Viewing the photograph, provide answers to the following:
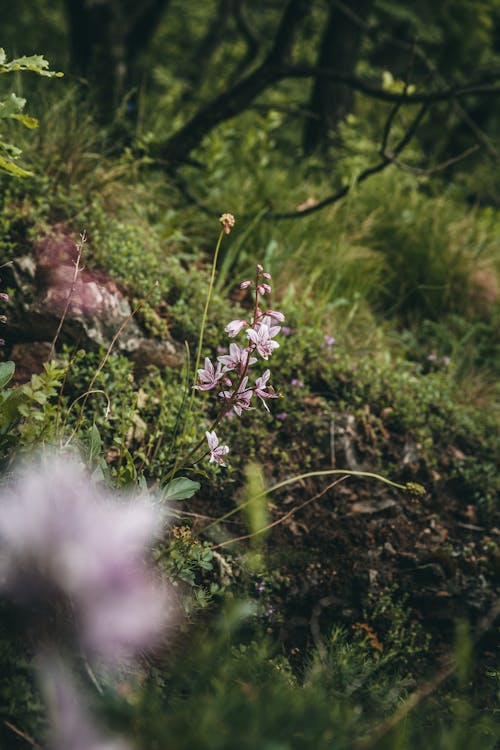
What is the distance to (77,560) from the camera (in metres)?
1.13

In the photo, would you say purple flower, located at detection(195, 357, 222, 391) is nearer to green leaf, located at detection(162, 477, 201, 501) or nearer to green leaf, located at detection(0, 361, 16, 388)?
green leaf, located at detection(162, 477, 201, 501)

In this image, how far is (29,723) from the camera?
1.25 m

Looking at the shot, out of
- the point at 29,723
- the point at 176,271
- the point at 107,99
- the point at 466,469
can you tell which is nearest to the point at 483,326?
the point at 466,469

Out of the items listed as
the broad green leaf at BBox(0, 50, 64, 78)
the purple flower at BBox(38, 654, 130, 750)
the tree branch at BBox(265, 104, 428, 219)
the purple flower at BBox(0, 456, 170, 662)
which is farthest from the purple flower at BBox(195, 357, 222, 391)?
the tree branch at BBox(265, 104, 428, 219)

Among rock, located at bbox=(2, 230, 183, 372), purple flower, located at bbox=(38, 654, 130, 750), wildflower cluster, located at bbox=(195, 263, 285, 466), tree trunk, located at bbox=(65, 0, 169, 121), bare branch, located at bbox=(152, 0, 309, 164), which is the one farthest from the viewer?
tree trunk, located at bbox=(65, 0, 169, 121)

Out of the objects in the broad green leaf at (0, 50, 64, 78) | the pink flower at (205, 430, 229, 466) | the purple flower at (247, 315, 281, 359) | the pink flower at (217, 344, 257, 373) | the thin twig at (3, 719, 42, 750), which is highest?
the broad green leaf at (0, 50, 64, 78)

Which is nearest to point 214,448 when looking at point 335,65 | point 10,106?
point 10,106

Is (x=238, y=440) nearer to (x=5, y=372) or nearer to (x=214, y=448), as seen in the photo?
(x=214, y=448)

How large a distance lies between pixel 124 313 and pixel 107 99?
2600 mm

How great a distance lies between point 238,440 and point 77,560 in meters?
1.52

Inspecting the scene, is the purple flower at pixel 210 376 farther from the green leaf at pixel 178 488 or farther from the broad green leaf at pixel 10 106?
the broad green leaf at pixel 10 106

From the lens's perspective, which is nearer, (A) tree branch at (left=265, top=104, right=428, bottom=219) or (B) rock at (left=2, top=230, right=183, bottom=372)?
(B) rock at (left=2, top=230, right=183, bottom=372)

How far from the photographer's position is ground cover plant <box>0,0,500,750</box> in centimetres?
118

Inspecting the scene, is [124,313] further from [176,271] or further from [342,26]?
[342,26]
